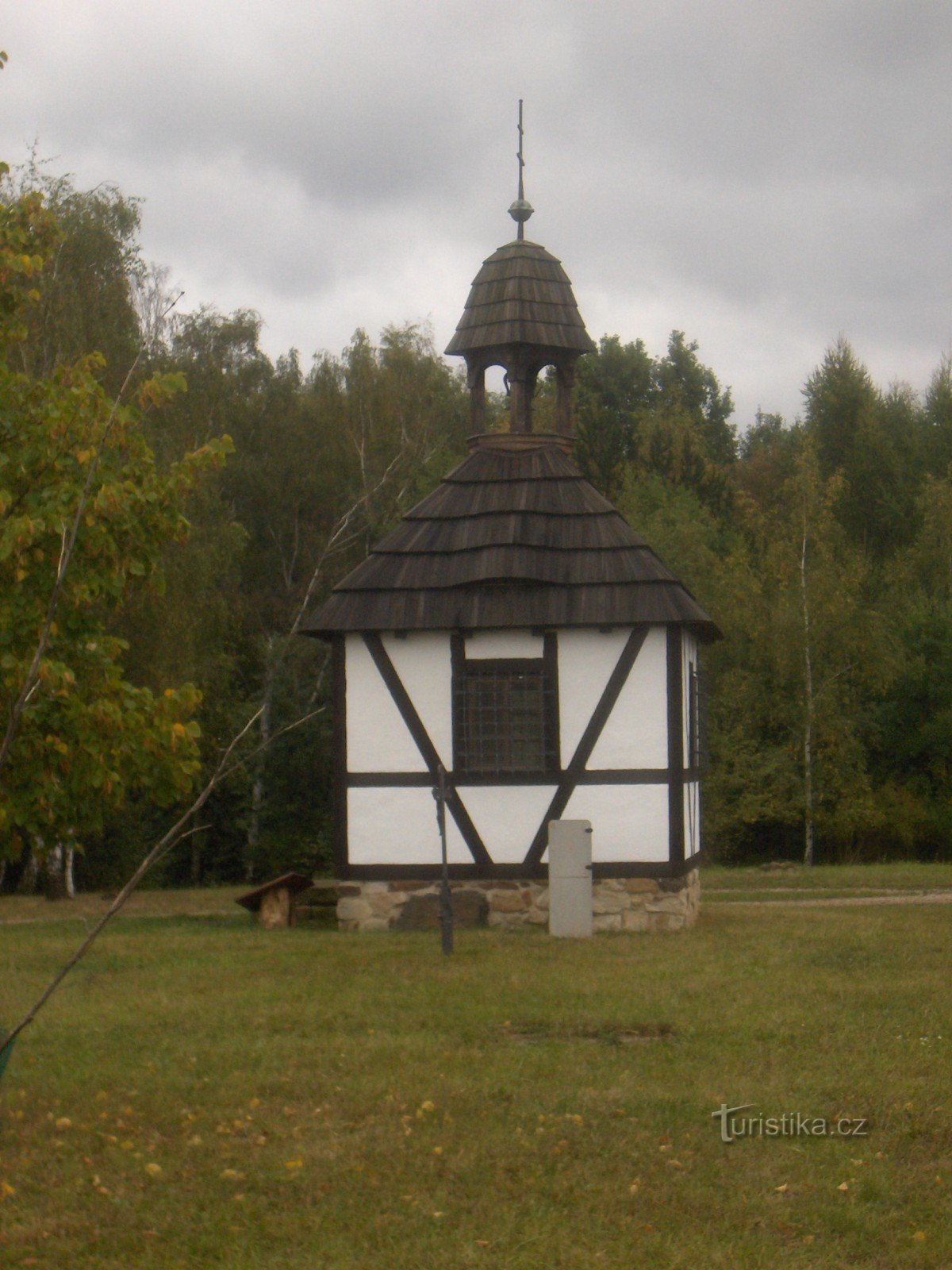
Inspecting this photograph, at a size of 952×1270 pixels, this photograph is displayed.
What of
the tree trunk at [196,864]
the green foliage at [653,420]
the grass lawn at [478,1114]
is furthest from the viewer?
the green foliage at [653,420]

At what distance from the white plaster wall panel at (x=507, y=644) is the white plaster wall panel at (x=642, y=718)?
0.99 m

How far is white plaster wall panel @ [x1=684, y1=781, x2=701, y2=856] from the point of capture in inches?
628

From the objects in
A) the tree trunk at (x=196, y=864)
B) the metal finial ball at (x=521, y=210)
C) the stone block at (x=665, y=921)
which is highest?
the metal finial ball at (x=521, y=210)

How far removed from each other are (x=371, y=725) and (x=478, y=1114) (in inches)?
332

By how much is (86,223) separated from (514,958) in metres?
16.8

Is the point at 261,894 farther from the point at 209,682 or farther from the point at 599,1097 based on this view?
the point at 209,682

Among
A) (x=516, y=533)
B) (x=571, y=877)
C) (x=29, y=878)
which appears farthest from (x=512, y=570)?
(x=29, y=878)

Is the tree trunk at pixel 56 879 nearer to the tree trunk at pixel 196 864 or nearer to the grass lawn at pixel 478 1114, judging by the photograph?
the tree trunk at pixel 196 864

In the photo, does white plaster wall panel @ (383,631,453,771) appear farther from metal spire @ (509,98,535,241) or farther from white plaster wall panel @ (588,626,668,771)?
metal spire @ (509,98,535,241)

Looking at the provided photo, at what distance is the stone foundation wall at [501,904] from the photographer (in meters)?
15.2

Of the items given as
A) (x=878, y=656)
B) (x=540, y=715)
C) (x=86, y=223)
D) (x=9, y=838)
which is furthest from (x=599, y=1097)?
(x=878, y=656)

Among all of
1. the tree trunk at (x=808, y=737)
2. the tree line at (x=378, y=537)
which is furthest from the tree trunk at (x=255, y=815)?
the tree trunk at (x=808, y=737)

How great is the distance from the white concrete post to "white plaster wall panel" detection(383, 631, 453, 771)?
1.65 metres

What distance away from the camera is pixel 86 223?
25078 mm
